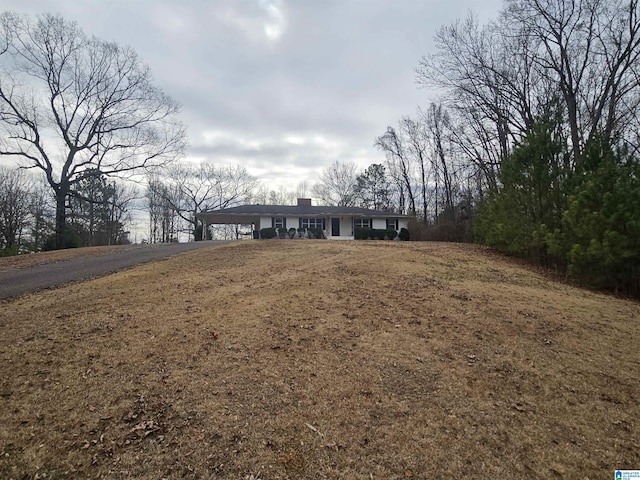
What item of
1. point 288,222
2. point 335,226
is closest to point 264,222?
point 288,222

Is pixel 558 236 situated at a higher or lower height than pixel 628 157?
lower

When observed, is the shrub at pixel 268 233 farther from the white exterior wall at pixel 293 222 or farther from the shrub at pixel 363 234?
the shrub at pixel 363 234

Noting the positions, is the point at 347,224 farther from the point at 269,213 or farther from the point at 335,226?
the point at 269,213

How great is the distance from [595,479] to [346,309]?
3.18 meters

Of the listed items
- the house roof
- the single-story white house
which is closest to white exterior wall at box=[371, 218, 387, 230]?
the single-story white house

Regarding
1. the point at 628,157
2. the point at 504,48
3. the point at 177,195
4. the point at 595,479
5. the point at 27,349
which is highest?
the point at 504,48

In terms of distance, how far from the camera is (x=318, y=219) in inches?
1052

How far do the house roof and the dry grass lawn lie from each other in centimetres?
1879

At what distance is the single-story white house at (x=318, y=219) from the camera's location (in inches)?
985

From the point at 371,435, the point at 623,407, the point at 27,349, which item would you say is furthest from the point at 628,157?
the point at 27,349

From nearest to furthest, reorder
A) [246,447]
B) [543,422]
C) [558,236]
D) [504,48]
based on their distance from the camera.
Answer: [246,447] < [543,422] < [558,236] < [504,48]

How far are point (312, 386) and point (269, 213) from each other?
22.3 meters

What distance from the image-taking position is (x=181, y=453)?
2.15m

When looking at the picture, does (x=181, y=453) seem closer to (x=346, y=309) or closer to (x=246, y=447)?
(x=246, y=447)
